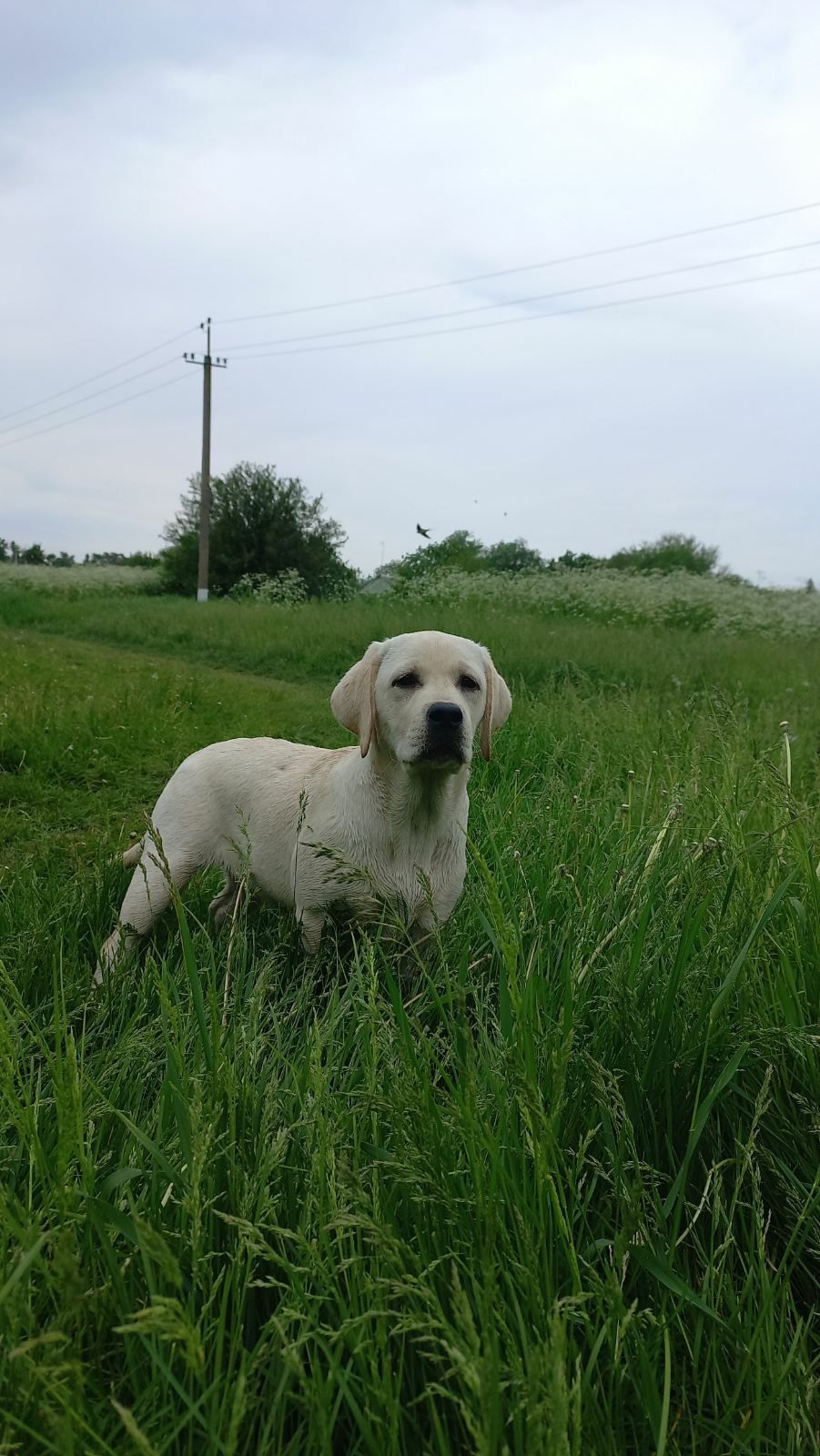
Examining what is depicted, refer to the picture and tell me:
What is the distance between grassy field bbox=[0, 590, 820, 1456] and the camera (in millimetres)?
1069

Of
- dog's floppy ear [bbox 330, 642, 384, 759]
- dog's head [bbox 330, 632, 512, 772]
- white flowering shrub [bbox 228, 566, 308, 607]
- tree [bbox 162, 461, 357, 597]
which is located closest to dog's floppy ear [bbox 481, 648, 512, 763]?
dog's head [bbox 330, 632, 512, 772]

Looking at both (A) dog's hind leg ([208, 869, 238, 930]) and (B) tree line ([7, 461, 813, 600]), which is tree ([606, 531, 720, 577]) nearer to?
(B) tree line ([7, 461, 813, 600])

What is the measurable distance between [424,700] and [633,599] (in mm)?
14744

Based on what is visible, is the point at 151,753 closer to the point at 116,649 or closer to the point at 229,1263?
the point at 229,1263

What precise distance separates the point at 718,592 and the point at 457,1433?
19936 millimetres

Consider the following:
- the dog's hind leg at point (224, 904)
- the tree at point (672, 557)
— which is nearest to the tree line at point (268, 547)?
the tree at point (672, 557)

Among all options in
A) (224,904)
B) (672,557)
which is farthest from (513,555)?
(224,904)

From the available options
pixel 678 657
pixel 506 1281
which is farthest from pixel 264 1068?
pixel 678 657

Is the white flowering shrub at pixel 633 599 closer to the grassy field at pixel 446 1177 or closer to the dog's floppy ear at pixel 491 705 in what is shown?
the dog's floppy ear at pixel 491 705

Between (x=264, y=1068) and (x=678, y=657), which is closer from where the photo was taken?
(x=264, y=1068)

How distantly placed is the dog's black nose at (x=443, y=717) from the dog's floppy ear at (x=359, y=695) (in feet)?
1.00

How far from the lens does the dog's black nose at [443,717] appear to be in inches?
105

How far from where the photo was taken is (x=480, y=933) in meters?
2.84

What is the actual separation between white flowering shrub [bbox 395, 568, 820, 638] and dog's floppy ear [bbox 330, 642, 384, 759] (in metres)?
11.9
